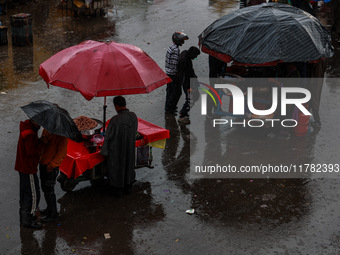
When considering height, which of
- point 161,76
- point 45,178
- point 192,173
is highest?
point 161,76

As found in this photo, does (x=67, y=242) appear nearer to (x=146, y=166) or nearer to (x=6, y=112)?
(x=146, y=166)

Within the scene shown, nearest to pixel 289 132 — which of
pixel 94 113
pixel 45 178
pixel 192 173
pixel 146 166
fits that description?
pixel 192 173

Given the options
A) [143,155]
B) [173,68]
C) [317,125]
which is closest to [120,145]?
[143,155]

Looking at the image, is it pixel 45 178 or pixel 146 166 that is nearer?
pixel 45 178

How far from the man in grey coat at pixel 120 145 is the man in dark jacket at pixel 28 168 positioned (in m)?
1.20

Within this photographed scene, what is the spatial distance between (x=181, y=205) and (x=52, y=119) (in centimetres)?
261

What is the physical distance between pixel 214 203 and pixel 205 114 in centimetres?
375

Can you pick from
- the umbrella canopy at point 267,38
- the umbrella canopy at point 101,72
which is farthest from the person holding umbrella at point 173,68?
the umbrella canopy at point 101,72

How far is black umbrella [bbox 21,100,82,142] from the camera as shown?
6.52m

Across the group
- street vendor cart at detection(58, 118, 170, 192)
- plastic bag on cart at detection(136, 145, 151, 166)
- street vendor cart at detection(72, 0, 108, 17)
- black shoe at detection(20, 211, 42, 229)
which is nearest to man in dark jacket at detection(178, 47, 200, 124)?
street vendor cart at detection(58, 118, 170, 192)

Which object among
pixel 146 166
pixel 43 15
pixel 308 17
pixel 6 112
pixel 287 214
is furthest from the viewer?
pixel 43 15

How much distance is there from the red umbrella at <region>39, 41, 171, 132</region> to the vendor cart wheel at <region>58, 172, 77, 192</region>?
4.92 feet

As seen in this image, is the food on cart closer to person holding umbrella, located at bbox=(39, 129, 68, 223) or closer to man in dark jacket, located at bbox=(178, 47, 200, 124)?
person holding umbrella, located at bbox=(39, 129, 68, 223)

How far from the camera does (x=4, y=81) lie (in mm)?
12906
